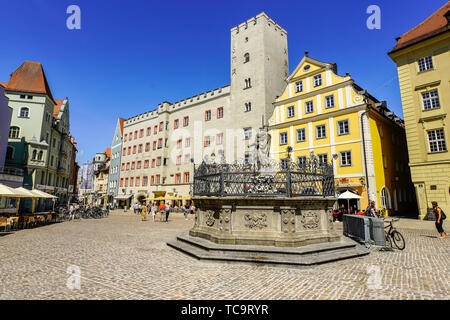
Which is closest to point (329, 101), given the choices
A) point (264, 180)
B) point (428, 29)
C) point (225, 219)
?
point (428, 29)

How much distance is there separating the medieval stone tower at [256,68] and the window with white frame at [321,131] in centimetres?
728

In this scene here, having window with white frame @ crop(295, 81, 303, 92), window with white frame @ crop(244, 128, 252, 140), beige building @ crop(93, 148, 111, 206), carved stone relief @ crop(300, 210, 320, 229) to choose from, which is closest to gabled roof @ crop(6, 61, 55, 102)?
window with white frame @ crop(244, 128, 252, 140)

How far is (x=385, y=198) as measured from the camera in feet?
75.4

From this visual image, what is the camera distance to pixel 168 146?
139ft

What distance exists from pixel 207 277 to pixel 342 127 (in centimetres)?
2249

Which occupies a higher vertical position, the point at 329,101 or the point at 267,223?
the point at 329,101

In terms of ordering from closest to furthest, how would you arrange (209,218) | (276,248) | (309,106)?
(276,248)
(209,218)
(309,106)

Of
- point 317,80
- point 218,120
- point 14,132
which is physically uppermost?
point 317,80

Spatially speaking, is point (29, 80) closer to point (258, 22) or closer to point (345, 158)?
point (258, 22)

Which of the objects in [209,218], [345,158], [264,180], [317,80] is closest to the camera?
[264,180]

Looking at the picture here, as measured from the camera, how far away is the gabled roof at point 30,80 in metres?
33.5

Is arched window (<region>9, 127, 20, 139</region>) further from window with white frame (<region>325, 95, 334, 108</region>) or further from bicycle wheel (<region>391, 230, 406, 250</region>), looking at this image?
bicycle wheel (<region>391, 230, 406, 250</region>)
